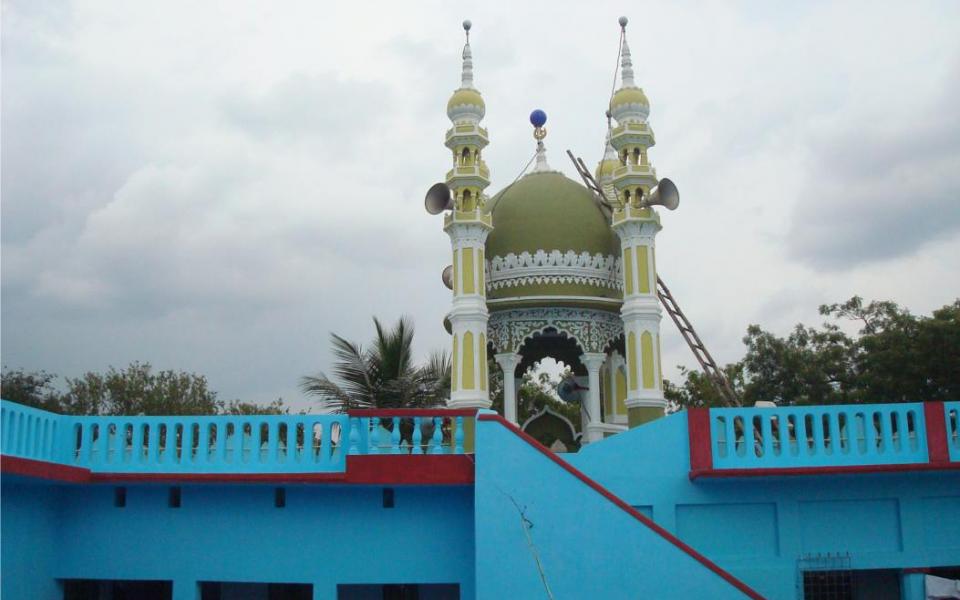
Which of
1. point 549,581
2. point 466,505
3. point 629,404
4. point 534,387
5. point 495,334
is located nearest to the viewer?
point 549,581

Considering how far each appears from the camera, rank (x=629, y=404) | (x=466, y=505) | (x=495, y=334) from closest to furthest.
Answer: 1. (x=466, y=505)
2. (x=629, y=404)
3. (x=495, y=334)

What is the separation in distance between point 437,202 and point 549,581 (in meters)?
7.75

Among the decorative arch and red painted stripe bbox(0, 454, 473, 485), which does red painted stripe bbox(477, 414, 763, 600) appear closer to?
red painted stripe bbox(0, 454, 473, 485)

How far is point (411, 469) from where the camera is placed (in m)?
10.5

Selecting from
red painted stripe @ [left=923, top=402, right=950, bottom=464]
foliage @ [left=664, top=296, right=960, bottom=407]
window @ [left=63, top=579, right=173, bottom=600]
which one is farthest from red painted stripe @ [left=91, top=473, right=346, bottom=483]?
foliage @ [left=664, top=296, right=960, bottom=407]

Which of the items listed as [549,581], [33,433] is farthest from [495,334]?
[33,433]

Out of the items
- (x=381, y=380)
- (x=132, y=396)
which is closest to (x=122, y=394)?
(x=132, y=396)

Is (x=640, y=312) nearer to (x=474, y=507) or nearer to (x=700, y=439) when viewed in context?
(x=700, y=439)

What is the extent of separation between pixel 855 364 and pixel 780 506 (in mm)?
16711

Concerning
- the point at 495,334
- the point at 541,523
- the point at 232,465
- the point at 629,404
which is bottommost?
the point at 541,523

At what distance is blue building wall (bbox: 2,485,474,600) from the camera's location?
35.5 feet

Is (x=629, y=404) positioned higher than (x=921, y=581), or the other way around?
(x=629, y=404)

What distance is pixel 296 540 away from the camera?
36.1ft

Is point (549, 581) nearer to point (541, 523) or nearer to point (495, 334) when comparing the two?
point (541, 523)
